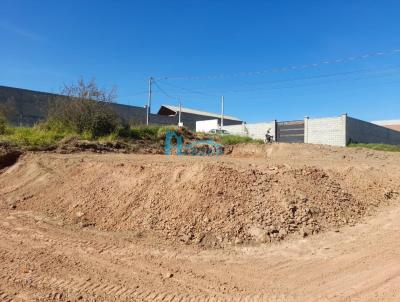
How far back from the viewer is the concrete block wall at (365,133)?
953 inches

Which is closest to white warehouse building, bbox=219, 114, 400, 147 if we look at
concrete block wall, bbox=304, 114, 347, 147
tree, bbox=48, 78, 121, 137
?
concrete block wall, bbox=304, 114, 347, 147

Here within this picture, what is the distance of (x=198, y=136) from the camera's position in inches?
601

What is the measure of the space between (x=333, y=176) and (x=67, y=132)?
856cm

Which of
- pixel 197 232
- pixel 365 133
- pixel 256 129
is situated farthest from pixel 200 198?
pixel 365 133

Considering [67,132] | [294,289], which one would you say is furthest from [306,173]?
[67,132]

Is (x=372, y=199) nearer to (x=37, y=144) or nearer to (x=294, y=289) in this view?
(x=294, y=289)

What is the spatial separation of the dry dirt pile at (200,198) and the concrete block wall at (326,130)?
1678 centimetres

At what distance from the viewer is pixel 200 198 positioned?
6.12m

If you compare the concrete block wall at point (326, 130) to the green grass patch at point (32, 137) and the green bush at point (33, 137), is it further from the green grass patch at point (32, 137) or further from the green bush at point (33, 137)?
the green bush at point (33, 137)

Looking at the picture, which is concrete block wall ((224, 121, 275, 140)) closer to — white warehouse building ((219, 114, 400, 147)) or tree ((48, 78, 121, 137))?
white warehouse building ((219, 114, 400, 147))

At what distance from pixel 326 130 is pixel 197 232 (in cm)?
2078

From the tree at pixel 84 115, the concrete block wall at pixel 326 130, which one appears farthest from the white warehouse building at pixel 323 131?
the tree at pixel 84 115

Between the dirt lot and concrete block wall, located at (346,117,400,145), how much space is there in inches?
645

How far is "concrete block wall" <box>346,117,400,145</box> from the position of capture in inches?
953
